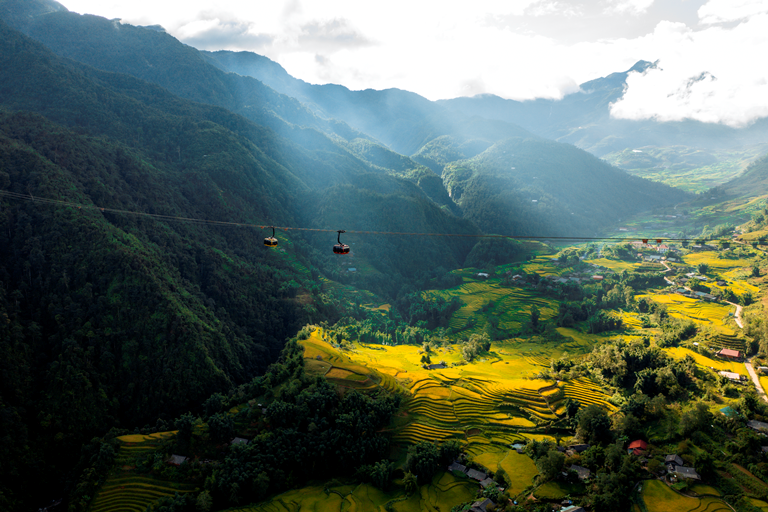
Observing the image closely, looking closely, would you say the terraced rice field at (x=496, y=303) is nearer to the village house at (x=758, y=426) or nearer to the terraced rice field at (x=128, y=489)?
Answer: the village house at (x=758, y=426)

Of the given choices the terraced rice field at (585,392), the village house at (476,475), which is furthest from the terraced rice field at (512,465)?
the terraced rice field at (585,392)

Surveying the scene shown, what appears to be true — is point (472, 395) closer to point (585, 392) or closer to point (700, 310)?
point (585, 392)

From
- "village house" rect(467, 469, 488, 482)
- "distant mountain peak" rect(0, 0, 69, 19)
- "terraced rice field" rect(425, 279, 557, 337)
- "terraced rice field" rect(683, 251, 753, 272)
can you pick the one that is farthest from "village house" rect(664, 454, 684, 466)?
"distant mountain peak" rect(0, 0, 69, 19)

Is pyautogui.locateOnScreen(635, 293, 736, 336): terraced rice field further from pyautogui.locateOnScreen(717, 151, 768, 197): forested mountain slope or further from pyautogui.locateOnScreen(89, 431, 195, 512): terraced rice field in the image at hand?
pyautogui.locateOnScreen(717, 151, 768, 197): forested mountain slope

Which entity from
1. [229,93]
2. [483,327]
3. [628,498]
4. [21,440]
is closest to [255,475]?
[21,440]

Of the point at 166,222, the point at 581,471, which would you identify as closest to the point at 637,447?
the point at 581,471
